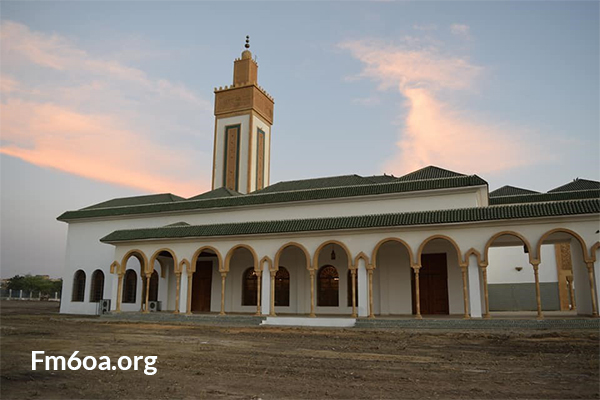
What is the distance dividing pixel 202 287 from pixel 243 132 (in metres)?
11.3

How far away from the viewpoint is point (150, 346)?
11.6 m

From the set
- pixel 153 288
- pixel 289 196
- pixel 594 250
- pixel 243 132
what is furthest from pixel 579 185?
pixel 153 288

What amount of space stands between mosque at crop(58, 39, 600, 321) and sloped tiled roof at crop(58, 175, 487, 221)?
2.2 inches

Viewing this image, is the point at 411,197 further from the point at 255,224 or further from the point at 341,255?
the point at 255,224

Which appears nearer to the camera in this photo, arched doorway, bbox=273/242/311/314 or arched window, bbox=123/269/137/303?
arched doorway, bbox=273/242/311/314

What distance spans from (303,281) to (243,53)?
18.3 m

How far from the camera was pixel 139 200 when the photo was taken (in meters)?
26.8

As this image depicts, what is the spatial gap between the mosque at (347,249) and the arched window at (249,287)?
6 cm

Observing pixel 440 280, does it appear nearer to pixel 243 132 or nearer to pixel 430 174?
pixel 430 174

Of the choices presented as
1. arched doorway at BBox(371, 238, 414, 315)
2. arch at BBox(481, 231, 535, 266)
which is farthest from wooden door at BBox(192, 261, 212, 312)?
arch at BBox(481, 231, 535, 266)

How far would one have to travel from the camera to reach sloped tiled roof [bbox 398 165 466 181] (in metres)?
19.2

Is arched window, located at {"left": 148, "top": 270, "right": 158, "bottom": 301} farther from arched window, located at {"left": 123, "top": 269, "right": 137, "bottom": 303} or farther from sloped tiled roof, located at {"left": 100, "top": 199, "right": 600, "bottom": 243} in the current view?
sloped tiled roof, located at {"left": 100, "top": 199, "right": 600, "bottom": 243}

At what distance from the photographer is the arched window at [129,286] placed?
23688 millimetres

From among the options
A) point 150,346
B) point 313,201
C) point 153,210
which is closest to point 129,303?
point 153,210
